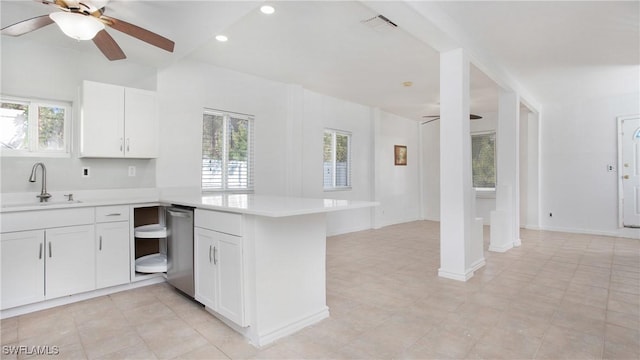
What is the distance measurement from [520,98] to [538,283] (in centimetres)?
332

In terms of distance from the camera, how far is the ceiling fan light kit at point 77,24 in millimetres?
2123

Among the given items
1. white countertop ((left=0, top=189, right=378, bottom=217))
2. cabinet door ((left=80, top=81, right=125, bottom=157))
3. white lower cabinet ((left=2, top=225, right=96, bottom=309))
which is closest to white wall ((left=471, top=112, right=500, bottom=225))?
white countertop ((left=0, top=189, right=378, bottom=217))

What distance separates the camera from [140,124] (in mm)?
3551

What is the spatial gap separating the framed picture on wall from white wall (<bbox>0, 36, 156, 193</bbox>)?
17.6 ft

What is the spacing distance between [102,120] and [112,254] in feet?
4.36

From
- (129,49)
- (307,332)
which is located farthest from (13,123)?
(307,332)

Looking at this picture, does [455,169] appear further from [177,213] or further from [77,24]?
[77,24]

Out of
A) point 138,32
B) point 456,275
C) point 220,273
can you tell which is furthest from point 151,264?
point 456,275

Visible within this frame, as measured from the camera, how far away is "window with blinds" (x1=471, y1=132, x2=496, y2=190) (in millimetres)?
7465

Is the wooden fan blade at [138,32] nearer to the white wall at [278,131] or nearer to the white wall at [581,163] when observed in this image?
the white wall at [278,131]

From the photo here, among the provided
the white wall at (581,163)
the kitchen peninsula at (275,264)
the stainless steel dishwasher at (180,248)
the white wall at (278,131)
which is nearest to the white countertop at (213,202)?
the kitchen peninsula at (275,264)

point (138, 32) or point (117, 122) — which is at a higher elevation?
point (138, 32)

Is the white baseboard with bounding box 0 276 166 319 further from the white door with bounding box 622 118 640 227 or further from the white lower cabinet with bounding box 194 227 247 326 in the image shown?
the white door with bounding box 622 118 640 227

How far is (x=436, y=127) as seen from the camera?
8281 mm
